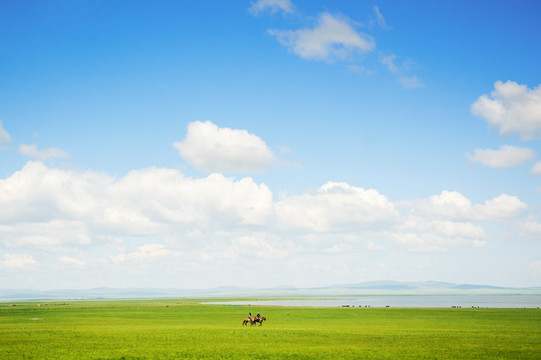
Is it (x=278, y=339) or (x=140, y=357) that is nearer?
(x=140, y=357)

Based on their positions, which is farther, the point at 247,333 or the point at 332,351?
the point at 247,333

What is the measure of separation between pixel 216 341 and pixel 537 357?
75.8 feet

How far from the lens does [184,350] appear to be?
3191 centimetres

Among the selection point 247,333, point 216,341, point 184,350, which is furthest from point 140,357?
point 247,333

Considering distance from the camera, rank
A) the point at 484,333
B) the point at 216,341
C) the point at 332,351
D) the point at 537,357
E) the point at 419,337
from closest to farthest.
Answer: the point at 537,357
the point at 332,351
the point at 216,341
the point at 419,337
the point at 484,333

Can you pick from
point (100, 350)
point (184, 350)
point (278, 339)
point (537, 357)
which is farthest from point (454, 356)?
point (100, 350)

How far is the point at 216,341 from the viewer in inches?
1467

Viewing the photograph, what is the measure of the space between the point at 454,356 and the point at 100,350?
24.3 meters

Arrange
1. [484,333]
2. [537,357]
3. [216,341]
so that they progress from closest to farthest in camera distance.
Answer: [537,357]
[216,341]
[484,333]

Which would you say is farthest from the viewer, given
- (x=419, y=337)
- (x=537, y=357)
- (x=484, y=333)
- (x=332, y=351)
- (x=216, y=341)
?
(x=484, y=333)

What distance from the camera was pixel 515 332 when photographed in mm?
44219

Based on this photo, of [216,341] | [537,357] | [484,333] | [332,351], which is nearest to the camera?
[537,357]

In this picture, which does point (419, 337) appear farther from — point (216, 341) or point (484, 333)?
point (216, 341)

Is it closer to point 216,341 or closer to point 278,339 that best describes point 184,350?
point 216,341
